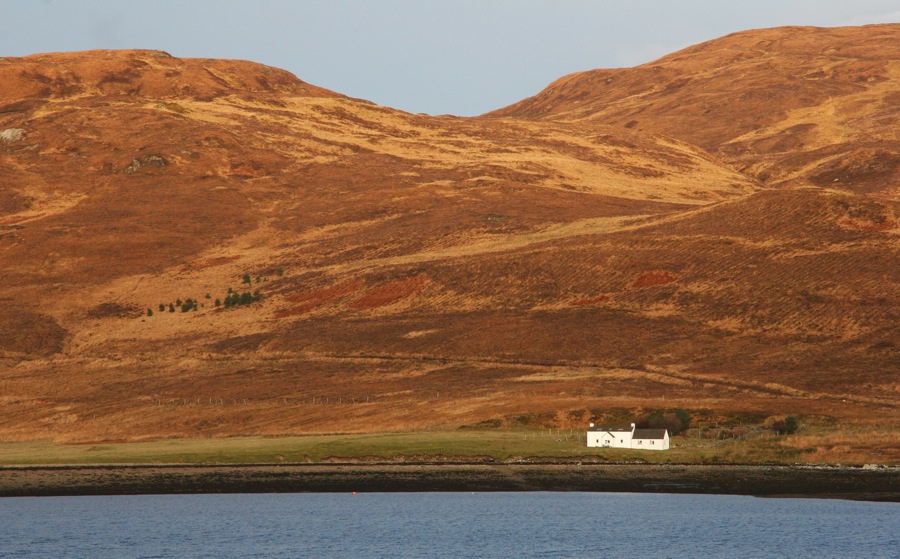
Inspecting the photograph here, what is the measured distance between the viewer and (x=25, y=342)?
450 feet

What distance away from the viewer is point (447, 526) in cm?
6009

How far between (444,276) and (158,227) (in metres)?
54.5

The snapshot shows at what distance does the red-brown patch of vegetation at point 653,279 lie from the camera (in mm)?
129375

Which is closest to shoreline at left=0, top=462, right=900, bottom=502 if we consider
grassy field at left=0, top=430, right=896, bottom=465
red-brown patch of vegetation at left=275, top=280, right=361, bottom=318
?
grassy field at left=0, top=430, right=896, bottom=465

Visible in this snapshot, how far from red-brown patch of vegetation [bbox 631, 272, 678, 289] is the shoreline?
55449mm

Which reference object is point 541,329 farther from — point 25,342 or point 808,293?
point 25,342

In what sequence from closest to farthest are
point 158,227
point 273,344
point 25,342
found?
point 273,344, point 25,342, point 158,227

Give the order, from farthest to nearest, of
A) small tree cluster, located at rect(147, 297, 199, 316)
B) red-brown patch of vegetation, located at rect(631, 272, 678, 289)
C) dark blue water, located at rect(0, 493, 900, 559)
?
1. small tree cluster, located at rect(147, 297, 199, 316)
2. red-brown patch of vegetation, located at rect(631, 272, 678, 289)
3. dark blue water, located at rect(0, 493, 900, 559)

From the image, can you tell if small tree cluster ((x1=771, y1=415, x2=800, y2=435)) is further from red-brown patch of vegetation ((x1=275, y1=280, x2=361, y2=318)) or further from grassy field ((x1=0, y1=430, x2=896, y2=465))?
red-brown patch of vegetation ((x1=275, y1=280, x2=361, y2=318))

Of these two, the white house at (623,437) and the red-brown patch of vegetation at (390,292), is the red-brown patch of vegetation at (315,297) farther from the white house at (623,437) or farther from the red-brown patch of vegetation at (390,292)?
the white house at (623,437)

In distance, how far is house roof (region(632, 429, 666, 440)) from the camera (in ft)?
259

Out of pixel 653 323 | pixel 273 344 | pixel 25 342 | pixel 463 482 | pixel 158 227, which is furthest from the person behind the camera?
pixel 158 227

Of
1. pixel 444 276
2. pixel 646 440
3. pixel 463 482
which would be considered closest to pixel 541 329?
pixel 444 276

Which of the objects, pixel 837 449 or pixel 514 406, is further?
pixel 514 406
